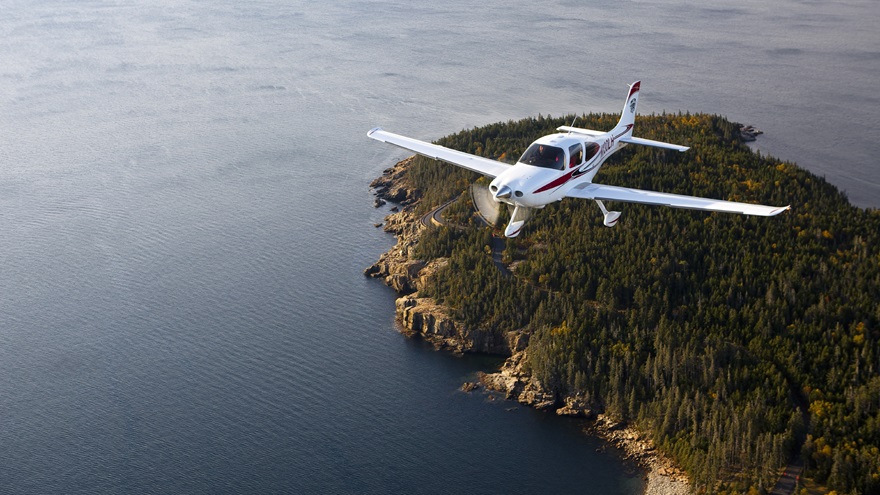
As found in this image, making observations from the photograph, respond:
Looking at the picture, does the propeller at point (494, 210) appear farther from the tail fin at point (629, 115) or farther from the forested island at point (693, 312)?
the tail fin at point (629, 115)

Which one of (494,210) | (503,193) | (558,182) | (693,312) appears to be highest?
(558,182)

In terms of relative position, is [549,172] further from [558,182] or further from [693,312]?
[693,312]

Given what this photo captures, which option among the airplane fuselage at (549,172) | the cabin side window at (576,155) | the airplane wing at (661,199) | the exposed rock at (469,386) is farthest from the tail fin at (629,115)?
the exposed rock at (469,386)

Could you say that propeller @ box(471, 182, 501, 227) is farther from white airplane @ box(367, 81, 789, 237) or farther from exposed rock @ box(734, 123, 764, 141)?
exposed rock @ box(734, 123, 764, 141)

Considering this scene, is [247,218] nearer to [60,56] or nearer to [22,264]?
[22,264]

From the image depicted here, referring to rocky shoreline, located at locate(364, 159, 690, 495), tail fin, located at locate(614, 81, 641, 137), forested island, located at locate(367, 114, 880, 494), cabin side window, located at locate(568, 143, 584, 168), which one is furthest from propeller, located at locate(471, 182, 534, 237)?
tail fin, located at locate(614, 81, 641, 137)

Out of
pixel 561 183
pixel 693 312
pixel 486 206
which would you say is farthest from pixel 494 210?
pixel 693 312
